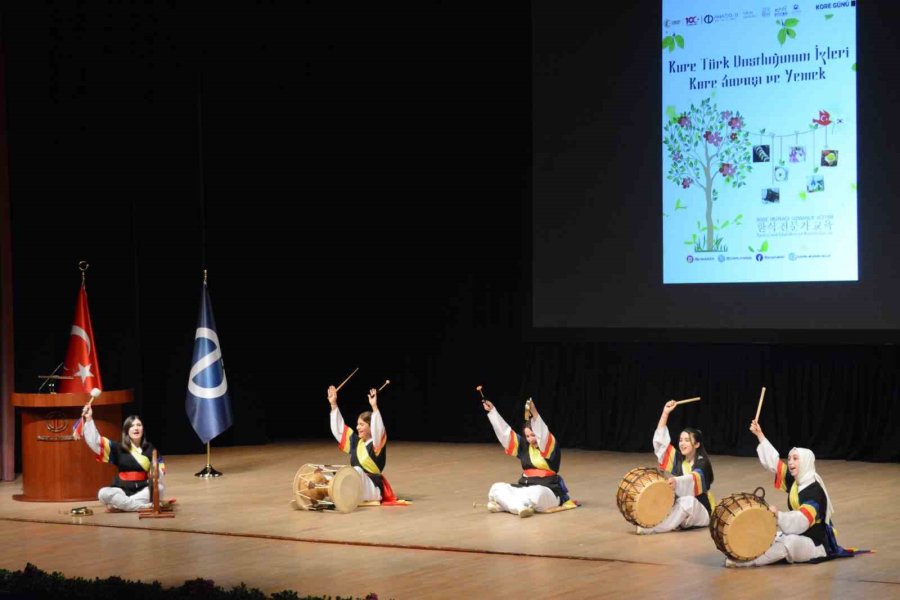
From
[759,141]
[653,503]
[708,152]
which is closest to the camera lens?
[653,503]

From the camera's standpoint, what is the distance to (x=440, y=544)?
8617 millimetres

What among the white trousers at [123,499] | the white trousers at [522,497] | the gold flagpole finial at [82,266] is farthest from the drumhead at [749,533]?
the gold flagpole finial at [82,266]

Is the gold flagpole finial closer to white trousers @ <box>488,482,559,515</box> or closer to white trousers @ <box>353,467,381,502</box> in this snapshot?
white trousers @ <box>353,467,381,502</box>

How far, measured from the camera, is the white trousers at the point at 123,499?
33.4 ft

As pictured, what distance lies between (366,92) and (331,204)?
125 centimetres

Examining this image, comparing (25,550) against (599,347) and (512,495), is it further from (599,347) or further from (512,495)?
(599,347)

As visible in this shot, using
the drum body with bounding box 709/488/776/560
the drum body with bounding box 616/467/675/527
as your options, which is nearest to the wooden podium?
the drum body with bounding box 616/467/675/527

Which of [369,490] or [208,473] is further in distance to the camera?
[208,473]

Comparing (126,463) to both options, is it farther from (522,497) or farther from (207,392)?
(522,497)

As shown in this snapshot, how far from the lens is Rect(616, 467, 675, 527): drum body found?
8.70 meters

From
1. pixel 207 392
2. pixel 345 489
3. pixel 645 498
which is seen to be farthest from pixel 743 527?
pixel 207 392

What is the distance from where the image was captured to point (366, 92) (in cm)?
1460

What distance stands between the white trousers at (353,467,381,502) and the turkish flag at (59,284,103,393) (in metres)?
2.56

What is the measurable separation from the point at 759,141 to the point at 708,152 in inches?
18.5
